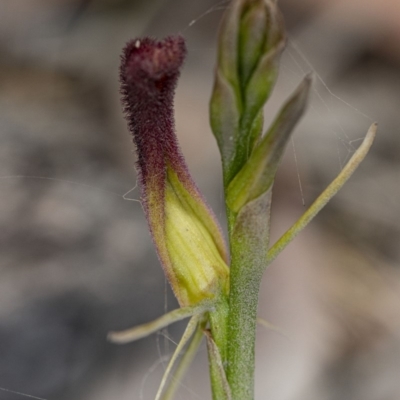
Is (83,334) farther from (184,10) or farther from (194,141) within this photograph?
(184,10)

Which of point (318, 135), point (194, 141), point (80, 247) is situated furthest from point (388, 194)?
point (80, 247)

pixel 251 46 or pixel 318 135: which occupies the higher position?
pixel 318 135

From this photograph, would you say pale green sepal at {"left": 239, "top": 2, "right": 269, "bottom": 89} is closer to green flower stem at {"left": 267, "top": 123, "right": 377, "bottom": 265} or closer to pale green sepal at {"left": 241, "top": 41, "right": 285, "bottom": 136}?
pale green sepal at {"left": 241, "top": 41, "right": 285, "bottom": 136}

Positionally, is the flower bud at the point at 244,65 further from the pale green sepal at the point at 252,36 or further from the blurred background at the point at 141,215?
the blurred background at the point at 141,215

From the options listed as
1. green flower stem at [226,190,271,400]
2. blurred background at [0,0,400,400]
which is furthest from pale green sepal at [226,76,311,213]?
blurred background at [0,0,400,400]

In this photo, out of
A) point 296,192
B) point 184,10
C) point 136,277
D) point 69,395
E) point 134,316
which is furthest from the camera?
point 184,10

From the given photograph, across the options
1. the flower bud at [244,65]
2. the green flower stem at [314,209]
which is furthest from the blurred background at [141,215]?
the flower bud at [244,65]
